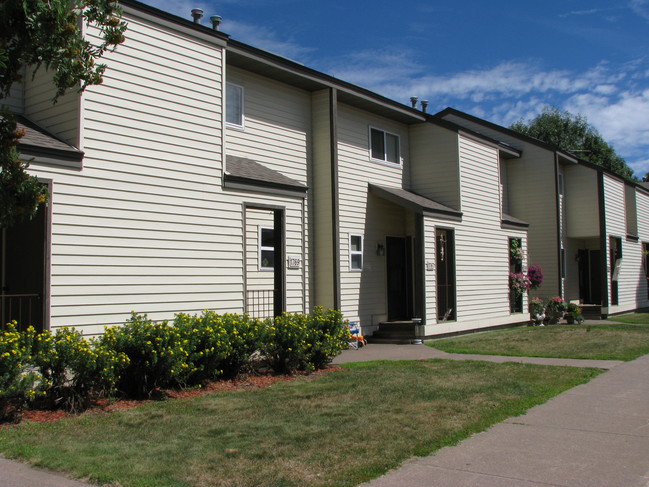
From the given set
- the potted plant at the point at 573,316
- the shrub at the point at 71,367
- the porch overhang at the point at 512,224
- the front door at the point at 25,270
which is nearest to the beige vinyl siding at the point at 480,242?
the porch overhang at the point at 512,224

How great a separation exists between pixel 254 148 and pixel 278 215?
2254 millimetres

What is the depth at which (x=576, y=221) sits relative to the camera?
25250 mm

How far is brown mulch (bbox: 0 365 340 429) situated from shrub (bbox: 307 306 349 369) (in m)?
0.24

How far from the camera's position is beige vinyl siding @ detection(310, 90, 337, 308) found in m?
14.7

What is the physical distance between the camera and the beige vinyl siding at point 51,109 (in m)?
9.34

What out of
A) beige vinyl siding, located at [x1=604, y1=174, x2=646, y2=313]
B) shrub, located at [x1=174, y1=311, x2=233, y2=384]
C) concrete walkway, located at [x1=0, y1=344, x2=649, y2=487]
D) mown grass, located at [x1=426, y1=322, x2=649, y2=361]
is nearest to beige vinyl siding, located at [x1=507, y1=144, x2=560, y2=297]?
beige vinyl siding, located at [x1=604, y1=174, x2=646, y2=313]

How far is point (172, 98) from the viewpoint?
10625 millimetres

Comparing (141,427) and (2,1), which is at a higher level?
(2,1)

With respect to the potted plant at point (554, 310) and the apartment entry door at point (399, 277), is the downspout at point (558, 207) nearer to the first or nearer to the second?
the potted plant at point (554, 310)

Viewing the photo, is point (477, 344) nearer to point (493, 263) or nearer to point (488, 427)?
point (493, 263)

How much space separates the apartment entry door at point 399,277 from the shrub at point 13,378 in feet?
36.6

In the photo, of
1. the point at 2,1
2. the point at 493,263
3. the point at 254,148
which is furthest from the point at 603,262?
the point at 2,1

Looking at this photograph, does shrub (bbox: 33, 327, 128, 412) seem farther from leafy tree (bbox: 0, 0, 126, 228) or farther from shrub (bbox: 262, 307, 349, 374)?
shrub (bbox: 262, 307, 349, 374)

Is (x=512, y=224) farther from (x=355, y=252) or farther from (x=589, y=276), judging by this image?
(x=589, y=276)
